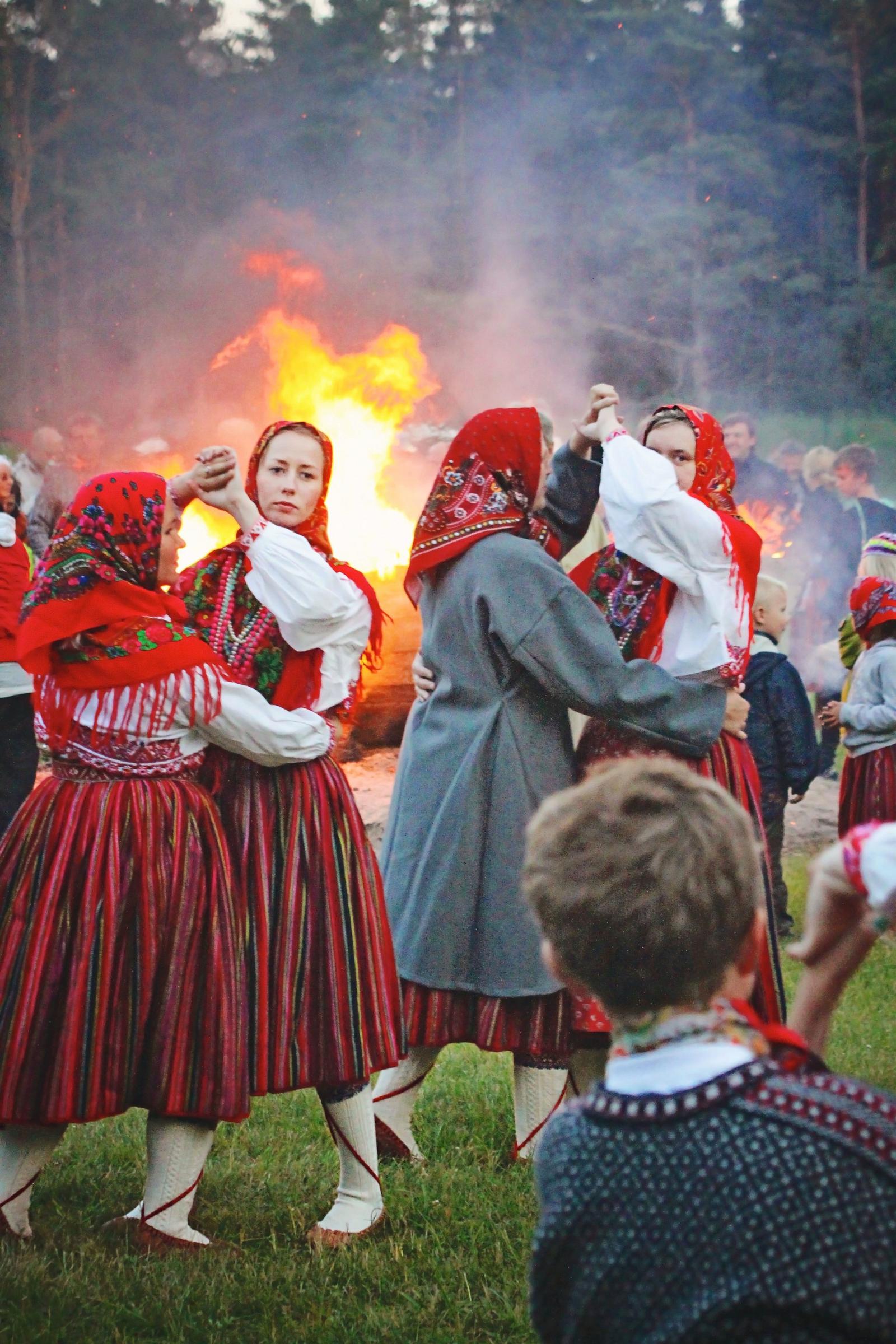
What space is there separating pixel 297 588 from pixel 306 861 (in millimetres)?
635

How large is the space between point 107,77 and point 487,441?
1188cm

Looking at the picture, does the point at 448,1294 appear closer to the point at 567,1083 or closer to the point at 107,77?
the point at 567,1083

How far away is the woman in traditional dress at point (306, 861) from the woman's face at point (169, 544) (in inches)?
4.1

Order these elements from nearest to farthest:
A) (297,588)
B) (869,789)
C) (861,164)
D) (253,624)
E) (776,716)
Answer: (297,588), (253,624), (869,789), (776,716), (861,164)

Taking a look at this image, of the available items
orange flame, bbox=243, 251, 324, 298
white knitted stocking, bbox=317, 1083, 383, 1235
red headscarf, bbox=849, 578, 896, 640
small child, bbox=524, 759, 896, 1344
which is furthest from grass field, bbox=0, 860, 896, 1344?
orange flame, bbox=243, 251, 324, 298

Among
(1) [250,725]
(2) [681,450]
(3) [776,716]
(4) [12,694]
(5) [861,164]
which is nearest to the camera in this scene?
(1) [250,725]

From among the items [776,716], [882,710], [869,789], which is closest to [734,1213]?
[882,710]

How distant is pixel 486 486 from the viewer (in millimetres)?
3342

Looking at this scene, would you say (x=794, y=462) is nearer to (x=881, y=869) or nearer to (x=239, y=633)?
(x=239, y=633)

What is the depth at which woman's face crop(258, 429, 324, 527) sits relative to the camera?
3.30m

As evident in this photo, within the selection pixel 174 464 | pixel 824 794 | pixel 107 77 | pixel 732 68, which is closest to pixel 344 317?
pixel 174 464

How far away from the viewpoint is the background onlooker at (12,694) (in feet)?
20.3

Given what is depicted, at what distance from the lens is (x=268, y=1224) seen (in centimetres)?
314

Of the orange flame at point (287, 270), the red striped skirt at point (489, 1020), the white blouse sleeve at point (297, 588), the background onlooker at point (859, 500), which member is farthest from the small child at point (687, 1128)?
the orange flame at point (287, 270)
